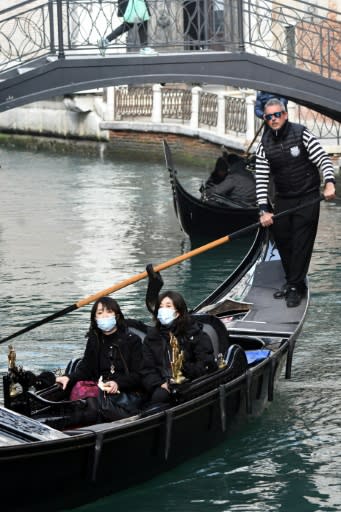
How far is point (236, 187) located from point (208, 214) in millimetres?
333

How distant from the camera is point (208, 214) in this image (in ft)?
28.0

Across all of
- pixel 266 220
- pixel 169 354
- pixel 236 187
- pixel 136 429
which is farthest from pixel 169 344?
pixel 236 187

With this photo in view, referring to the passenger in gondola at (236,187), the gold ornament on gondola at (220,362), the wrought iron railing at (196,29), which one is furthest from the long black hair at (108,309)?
the passenger in gondola at (236,187)

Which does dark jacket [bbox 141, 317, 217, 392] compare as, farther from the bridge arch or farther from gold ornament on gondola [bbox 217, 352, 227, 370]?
Result: the bridge arch

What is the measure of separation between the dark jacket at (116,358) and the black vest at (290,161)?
53.6 inches

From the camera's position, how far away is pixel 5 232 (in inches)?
370

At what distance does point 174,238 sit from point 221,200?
572mm

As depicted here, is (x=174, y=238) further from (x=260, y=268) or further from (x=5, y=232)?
(x=260, y=268)

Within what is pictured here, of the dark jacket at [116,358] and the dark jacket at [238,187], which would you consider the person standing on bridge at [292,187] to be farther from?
the dark jacket at [238,187]

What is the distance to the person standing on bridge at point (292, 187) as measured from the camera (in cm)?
532

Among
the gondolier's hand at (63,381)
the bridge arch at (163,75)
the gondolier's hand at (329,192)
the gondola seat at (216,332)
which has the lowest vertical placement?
the gondolier's hand at (63,381)

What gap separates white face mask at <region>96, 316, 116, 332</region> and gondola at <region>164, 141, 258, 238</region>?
4.16m

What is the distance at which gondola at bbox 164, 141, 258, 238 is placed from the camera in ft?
Answer: 27.7

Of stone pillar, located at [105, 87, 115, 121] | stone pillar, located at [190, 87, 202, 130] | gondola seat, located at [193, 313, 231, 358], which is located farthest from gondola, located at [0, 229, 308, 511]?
stone pillar, located at [105, 87, 115, 121]
